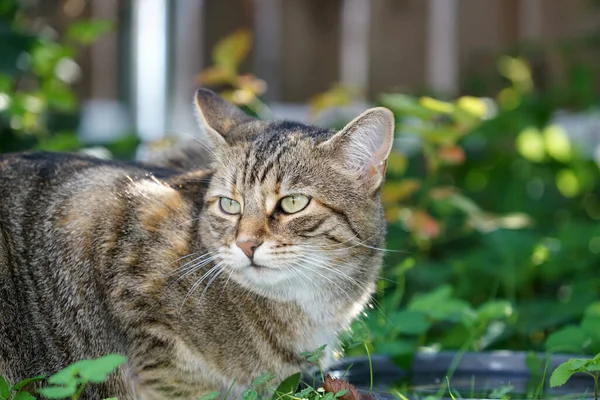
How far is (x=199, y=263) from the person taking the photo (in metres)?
2.61

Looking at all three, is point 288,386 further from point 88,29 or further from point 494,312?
point 88,29

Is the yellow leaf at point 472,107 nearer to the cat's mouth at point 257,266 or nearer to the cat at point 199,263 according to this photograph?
the cat at point 199,263

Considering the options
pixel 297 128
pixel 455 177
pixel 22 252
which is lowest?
pixel 455 177

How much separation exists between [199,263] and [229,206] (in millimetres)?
202

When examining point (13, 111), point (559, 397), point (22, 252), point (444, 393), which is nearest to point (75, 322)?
point (22, 252)

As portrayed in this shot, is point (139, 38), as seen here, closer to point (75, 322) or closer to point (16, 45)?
point (16, 45)

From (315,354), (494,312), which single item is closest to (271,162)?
(315,354)

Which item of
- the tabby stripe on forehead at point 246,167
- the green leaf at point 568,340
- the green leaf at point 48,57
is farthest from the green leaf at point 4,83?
the green leaf at point 568,340

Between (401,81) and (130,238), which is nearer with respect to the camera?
(130,238)

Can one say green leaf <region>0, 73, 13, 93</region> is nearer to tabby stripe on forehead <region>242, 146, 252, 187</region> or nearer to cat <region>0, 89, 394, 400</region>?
cat <region>0, 89, 394, 400</region>

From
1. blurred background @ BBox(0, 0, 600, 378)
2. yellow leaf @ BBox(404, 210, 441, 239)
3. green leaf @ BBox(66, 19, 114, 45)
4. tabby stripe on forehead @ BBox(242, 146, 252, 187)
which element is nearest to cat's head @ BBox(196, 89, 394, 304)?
tabby stripe on forehead @ BBox(242, 146, 252, 187)

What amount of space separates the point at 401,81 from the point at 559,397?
449 cm

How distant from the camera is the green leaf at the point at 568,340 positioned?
2862 mm

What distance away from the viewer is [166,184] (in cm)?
283
